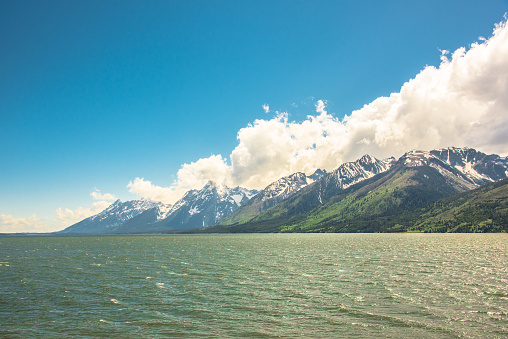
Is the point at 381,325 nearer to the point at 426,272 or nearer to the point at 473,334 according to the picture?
the point at 473,334

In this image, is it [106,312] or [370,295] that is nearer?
[106,312]

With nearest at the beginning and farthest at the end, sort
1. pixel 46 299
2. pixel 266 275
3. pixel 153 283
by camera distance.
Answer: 1. pixel 46 299
2. pixel 153 283
3. pixel 266 275

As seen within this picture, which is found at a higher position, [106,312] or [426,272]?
[106,312]

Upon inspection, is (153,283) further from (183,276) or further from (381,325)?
(381,325)

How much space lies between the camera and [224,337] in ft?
90.7

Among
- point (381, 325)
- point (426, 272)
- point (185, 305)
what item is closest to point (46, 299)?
point (185, 305)

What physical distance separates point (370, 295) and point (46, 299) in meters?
46.5

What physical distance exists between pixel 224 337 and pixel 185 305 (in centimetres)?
1343

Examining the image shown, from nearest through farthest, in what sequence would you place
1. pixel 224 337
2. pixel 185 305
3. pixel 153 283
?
pixel 224 337
pixel 185 305
pixel 153 283

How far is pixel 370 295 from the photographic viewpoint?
4325cm

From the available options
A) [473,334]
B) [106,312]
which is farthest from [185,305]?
[473,334]

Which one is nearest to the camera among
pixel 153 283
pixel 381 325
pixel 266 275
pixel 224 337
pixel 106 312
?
pixel 224 337

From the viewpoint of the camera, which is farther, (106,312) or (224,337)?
(106,312)

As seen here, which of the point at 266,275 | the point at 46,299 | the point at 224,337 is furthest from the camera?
the point at 266,275
